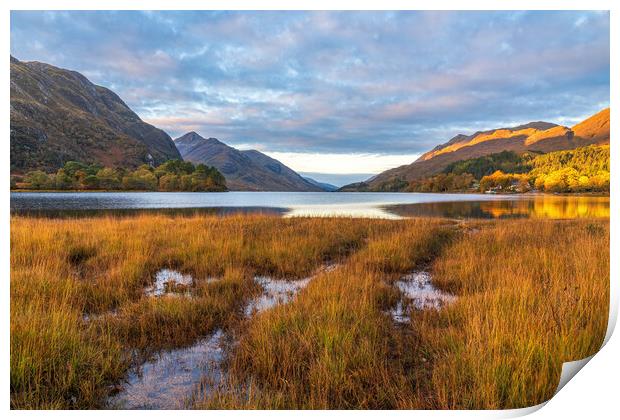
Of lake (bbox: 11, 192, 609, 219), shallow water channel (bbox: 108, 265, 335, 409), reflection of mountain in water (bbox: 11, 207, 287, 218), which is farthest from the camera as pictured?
lake (bbox: 11, 192, 609, 219)

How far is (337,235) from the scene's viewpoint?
480 inches

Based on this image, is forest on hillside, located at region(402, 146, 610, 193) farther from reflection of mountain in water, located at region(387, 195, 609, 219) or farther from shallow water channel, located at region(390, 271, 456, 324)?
shallow water channel, located at region(390, 271, 456, 324)

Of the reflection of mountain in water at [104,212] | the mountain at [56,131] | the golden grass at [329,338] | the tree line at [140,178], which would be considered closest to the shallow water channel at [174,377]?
the golden grass at [329,338]

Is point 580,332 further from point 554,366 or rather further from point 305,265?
point 305,265

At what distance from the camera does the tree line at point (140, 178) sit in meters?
61.1

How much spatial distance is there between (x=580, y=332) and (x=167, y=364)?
4.72 metres

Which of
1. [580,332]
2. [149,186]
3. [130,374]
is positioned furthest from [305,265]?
A: [149,186]

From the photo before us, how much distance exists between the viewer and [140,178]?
75062mm

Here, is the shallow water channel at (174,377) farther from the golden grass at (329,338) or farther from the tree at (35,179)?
the tree at (35,179)

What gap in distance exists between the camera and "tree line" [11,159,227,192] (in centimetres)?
6109

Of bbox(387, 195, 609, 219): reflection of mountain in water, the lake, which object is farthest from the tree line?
bbox(387, 195, 609, 219): reflection of mountain in water

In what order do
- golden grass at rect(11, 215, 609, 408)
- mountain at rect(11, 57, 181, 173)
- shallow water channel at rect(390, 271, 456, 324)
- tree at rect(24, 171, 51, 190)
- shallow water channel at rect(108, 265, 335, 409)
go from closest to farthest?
golden grass at rect(11, 215, 609, 408), shallow water channel at rect(108, 265, 335, 409), shallow water channel at rect(390, 271, 456, 324), tree at rect(24, 171, 51, 190), mountain at rect(11, 57, 181, 173)

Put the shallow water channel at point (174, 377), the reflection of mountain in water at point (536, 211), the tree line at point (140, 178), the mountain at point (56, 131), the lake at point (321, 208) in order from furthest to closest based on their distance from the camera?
the tree line at point (140, 178), the mountain at point (56, 131), the lake at point (321, 208), the reflection of mountain in water at point (536, 211), the shallow water channel at point (174, 377)
